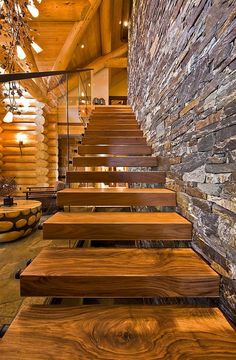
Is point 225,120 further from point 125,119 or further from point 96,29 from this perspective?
point 96,29

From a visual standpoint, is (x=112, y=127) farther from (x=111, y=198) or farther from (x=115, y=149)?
(x=111, y=198)

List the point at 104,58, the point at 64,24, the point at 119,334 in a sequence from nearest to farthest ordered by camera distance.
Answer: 1. the point at 119,334
2. the point at 64,24
3. the point at 104,58

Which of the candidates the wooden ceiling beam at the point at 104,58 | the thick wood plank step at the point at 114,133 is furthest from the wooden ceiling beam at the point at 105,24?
the thick wood plank step at the point at 114,133

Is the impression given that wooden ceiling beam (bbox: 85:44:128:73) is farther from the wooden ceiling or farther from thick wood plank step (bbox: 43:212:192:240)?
thick wood plank step (bbox: 43:212:192:240)

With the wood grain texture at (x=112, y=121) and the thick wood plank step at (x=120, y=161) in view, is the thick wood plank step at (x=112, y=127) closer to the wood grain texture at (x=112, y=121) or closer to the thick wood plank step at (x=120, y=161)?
the wood grain texture at (x=112, y=121)

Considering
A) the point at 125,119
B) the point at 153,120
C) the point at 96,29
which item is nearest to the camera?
the point at 153,120

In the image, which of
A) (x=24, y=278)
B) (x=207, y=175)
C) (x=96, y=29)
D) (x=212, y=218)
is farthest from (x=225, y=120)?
(x=96, y=29)

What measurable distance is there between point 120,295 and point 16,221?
2.74m

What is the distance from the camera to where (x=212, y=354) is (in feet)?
2.47

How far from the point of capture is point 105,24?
641cm

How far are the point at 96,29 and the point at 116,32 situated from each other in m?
1.43

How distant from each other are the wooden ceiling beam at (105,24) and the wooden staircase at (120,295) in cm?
645

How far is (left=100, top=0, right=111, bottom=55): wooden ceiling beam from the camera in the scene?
18.9 feet

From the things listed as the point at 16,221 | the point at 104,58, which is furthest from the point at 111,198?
the point at 104,58
